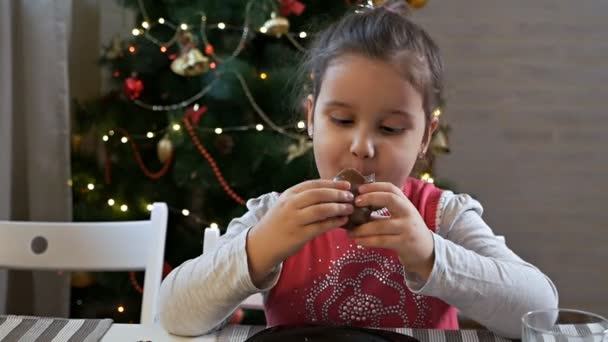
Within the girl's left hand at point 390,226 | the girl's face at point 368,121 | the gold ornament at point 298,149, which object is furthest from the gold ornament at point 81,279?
the girl's left hand at point 390,226

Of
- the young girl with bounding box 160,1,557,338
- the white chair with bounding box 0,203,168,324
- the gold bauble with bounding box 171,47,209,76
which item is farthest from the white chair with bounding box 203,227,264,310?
the gold bauble with bounding box 171,47,209,76

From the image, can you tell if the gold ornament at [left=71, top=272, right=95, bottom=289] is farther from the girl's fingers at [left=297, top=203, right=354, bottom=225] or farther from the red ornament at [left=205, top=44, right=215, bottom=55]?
the girl's fingers at [left=297, top=203, right=354, bottom=225]

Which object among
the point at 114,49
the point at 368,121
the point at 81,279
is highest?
the point at 368,121

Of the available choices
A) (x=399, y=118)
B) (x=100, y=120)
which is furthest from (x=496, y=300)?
(x=100, y=120)

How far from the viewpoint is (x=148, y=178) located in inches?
81.6

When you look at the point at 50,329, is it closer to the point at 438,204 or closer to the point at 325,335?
the point at 325,335

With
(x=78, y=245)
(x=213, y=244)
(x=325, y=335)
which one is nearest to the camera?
(x=325, y=335)

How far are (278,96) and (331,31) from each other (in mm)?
→ 752

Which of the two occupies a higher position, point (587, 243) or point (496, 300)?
point (496, 300)

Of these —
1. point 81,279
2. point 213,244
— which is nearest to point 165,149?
point 81,279

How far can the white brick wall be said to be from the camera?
90.8 inches

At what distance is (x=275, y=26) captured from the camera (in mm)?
1827

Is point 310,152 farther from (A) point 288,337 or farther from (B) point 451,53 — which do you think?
(A) point 288,337

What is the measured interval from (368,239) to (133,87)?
4.20 feet
